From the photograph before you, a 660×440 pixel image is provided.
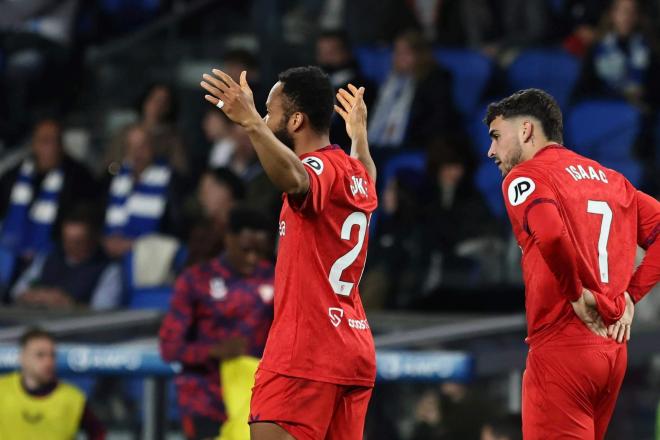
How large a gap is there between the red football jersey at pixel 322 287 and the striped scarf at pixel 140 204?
251 inches

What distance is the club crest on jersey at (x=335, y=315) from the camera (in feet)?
18.0

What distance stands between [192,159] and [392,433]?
4278mm

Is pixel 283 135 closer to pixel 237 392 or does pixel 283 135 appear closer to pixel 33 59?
pixel 237 392

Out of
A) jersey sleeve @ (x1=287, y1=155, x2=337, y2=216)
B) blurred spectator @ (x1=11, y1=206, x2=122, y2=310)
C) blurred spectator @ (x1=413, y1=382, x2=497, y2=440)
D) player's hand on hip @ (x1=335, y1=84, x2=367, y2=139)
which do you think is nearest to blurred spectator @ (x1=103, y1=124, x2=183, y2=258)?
blurred spectator @ (x1=11, y1=206, x2=122, y2=310)

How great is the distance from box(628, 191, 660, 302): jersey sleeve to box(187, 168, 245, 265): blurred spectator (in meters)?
4.33

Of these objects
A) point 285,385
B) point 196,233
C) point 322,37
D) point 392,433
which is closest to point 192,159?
point 322,37

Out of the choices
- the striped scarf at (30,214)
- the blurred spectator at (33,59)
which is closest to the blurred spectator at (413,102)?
the striped scarf at (30,214)

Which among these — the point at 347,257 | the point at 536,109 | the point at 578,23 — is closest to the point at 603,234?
the point at 536,109

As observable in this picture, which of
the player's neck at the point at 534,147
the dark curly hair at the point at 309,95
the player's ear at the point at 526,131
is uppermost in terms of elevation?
the dark curly hair at the point at 309,95

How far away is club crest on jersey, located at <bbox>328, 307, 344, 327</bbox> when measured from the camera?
5484 mm

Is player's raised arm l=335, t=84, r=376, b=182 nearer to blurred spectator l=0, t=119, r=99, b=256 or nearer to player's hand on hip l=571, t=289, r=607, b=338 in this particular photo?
player's hand on hip l=571, t=289, r=607, b=338

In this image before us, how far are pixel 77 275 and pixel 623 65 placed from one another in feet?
14.2

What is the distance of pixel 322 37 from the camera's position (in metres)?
12.3

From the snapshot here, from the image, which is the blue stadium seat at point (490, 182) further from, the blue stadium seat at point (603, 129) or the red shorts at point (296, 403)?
the red shorts at point (296, 403)
